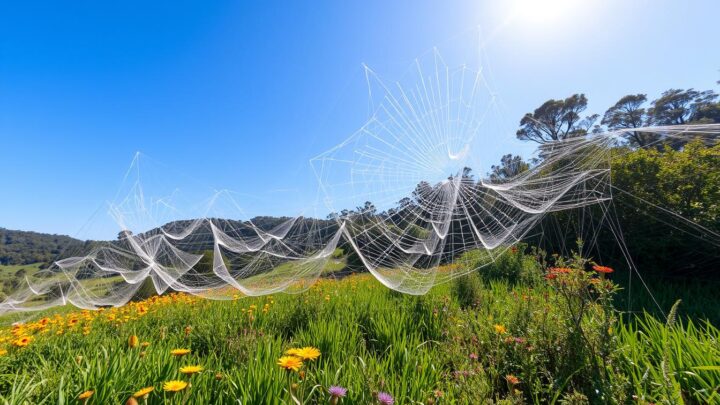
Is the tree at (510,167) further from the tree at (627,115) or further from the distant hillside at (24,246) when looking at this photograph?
the distant hillside at (24,246)

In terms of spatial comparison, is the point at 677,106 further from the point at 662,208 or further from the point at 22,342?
the point at 22,342

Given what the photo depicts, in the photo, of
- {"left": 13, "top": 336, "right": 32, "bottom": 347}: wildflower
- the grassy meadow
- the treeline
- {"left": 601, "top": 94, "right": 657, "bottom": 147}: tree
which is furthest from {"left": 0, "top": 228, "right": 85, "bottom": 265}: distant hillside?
{"left": 601, "top": 94, "right": 657, "bottom": 147}: tree

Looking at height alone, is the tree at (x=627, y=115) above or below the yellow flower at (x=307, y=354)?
above

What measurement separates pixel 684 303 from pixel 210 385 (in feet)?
20.8

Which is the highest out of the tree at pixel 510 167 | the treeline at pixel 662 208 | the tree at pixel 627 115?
the tree at pixel 627 115

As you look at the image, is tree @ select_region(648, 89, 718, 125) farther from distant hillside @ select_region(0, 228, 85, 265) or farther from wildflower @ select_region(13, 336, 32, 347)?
distant hillside @ select_region(0, 228, 85, 265)

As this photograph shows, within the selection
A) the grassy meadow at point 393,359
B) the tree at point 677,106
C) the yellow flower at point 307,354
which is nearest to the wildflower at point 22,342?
the grassy meadow at point 393,359

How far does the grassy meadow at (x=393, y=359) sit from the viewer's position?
178 cm

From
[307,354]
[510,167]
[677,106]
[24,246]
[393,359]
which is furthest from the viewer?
[24,246]

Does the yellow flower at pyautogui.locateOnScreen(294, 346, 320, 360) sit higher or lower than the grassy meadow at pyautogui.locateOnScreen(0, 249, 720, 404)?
higher

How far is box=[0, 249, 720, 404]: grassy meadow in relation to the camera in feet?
5.83

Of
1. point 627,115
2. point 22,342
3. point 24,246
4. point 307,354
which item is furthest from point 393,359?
point 24,246

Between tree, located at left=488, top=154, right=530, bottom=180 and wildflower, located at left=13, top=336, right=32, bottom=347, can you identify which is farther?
tree, located at left=488, top=154, right=530, bottom=180

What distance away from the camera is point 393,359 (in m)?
2.57
